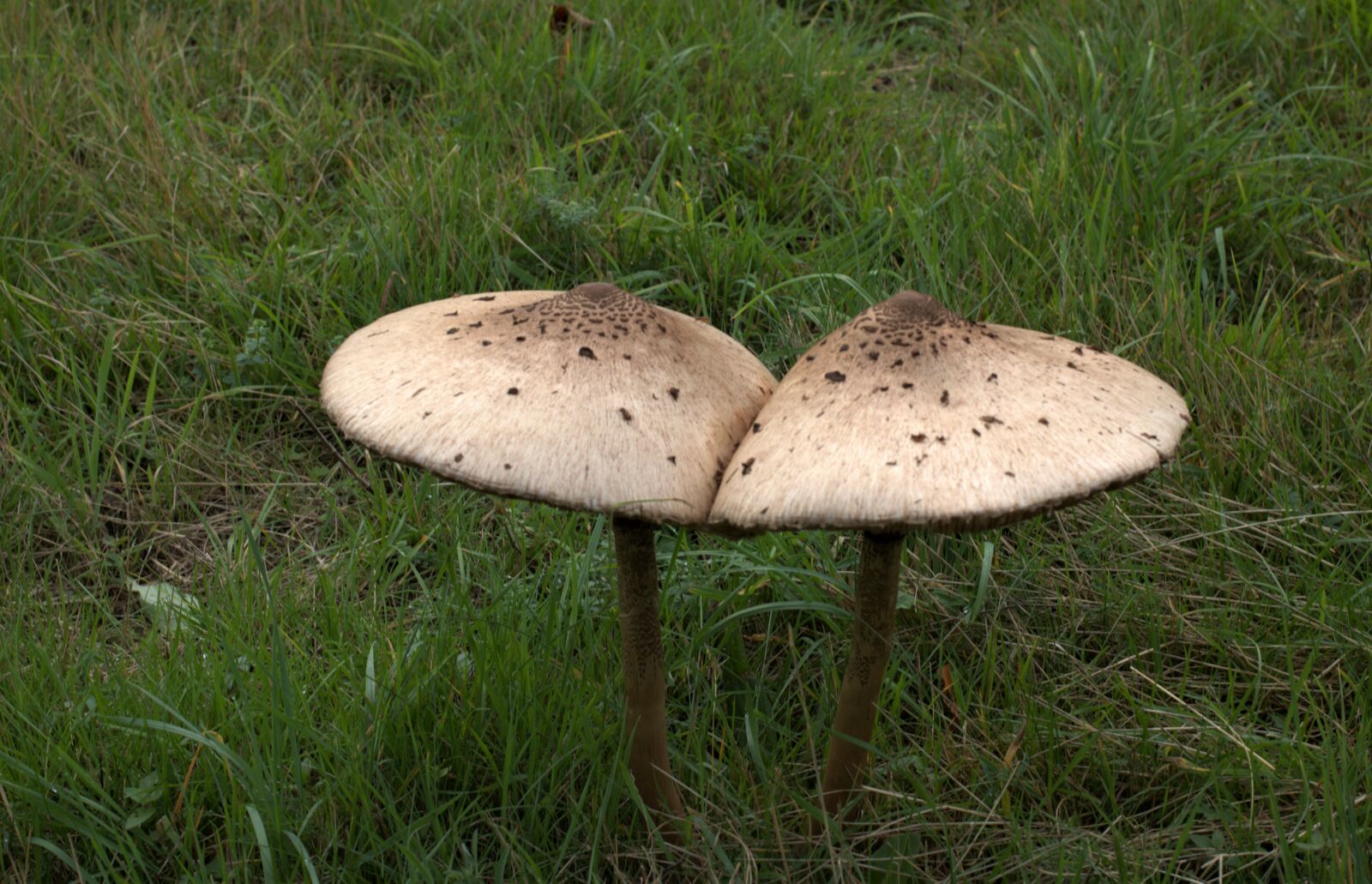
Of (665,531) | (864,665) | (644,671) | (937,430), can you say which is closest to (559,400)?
(937,430)

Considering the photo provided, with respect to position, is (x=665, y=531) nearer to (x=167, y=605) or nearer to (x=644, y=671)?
(x=644, y=671)

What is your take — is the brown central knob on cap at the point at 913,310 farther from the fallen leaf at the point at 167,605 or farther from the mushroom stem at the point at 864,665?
the fallen leaf at the point at 167,605

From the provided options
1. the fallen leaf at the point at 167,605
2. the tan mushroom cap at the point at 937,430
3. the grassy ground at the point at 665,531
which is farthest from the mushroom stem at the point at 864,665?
A: the fallen leaf at the point at 167,605

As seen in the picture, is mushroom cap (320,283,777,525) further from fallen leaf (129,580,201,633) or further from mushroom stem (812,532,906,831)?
fallen leaf (129,580,201,633)

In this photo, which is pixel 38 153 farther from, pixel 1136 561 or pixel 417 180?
pixel 1136 561

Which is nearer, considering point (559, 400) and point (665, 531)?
point (559, 400)

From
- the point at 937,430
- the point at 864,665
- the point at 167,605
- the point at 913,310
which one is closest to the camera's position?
the point at 937,430
